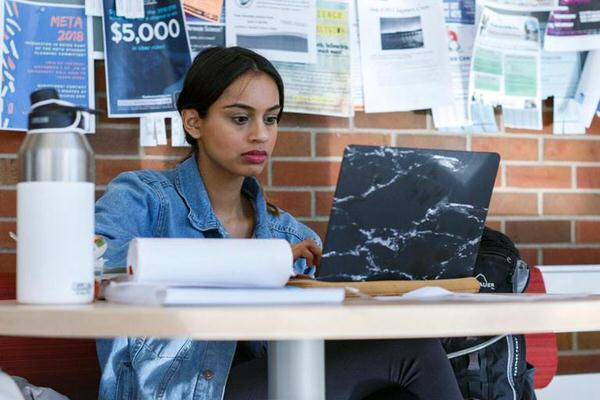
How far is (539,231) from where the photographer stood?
2.66 meters

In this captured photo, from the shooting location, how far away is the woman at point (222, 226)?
4.91ft

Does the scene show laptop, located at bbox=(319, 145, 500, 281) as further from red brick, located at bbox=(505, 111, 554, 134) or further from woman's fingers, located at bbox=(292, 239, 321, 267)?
red brick, located at bbox=(505, 111, 554, 134)

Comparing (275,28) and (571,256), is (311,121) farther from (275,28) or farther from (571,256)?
(571,256)

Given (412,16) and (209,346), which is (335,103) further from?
(209,346)

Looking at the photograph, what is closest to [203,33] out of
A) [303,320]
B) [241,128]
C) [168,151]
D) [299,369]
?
[168,151]

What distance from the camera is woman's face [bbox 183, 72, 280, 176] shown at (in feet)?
6.68

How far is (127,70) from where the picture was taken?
2301mm

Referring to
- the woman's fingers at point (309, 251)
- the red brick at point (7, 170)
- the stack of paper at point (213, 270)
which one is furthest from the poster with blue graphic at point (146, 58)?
the stack of paper at point (213, 270)

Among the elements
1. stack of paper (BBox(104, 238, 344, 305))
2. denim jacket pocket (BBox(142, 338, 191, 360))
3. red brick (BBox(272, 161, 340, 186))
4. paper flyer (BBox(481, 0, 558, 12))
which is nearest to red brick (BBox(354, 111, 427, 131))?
red brick (BBox(272, 161, 340, 186))

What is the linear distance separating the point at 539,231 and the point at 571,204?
124 millimetres

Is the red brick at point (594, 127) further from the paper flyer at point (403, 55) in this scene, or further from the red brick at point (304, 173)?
the red brick at point (304, 173)

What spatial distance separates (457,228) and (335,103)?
1.11 metres

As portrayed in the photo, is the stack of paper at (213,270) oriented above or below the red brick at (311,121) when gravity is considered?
below

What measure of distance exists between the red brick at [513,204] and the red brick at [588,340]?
1.21 feet
